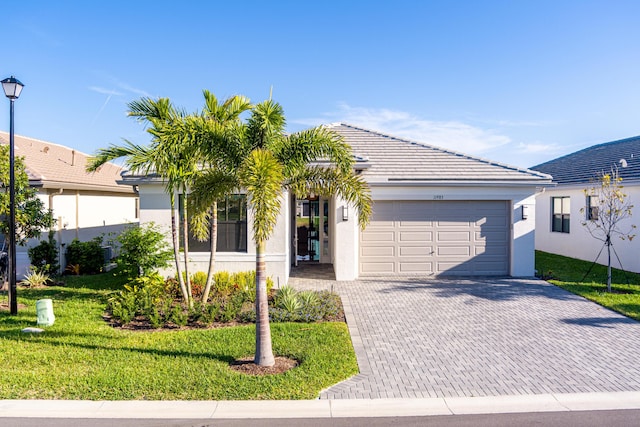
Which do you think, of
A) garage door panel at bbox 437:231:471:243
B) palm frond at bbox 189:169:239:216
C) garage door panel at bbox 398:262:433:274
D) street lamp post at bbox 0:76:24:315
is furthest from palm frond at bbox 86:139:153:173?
garage door panel at bbox 437:231:471:243

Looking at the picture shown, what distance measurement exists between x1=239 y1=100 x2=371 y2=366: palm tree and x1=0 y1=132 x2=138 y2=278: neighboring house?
27.8 feet

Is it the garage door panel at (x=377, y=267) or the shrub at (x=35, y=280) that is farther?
the garage door panel at (x=377, y=267)

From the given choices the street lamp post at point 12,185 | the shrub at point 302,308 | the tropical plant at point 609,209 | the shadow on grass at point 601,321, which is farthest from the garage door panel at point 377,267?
the street lamp post at point 12,185

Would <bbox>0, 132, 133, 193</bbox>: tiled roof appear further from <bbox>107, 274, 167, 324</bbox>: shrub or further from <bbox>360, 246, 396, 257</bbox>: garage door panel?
<bbox>360, 246, 396, 257</bbox>: garage door panel

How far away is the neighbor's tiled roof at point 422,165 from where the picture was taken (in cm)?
1377

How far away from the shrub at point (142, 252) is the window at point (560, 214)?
16.0 m

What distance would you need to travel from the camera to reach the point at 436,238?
14094 millimetres

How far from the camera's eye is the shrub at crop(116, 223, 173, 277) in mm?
10828

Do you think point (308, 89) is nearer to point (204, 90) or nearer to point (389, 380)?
point (204, 90)

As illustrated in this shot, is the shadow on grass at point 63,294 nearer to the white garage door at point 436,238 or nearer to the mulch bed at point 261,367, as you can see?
the mulch bed at point 261,367

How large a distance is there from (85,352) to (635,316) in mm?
10880

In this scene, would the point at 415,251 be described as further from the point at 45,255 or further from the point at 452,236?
the point at 45,255

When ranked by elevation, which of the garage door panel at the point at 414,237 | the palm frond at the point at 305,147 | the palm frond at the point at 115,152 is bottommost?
the garage door panel at the point at 414,237

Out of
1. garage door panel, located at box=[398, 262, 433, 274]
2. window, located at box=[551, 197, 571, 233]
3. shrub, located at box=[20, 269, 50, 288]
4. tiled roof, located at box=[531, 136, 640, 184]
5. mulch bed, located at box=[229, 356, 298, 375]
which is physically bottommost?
mulch bed, located at box=[229, 356, 298, 375]
